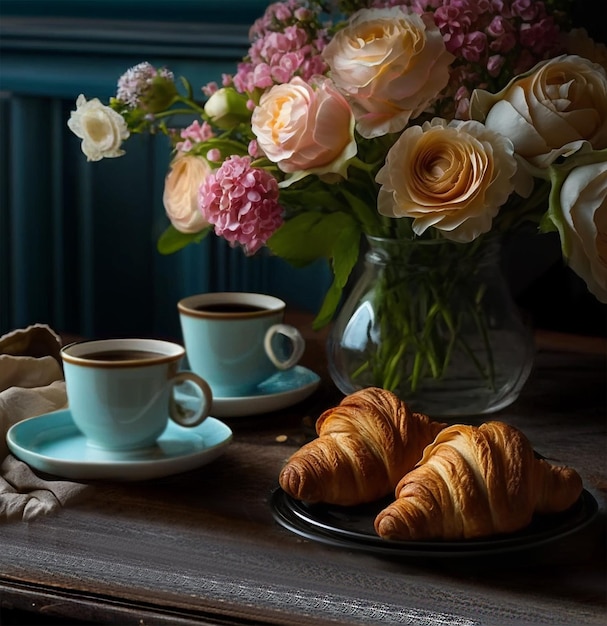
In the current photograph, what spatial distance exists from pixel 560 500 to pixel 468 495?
9 cm

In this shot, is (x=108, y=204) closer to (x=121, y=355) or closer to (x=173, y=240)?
(x=173, y=240)

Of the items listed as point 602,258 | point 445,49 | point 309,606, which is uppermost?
point 445,49

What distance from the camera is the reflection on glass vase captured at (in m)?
1.08

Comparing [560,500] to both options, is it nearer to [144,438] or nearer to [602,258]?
[602,258]

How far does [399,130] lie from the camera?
97 cm

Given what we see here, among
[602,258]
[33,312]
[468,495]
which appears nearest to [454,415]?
[602,258]

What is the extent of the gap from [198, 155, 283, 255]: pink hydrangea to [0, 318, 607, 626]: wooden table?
229mm

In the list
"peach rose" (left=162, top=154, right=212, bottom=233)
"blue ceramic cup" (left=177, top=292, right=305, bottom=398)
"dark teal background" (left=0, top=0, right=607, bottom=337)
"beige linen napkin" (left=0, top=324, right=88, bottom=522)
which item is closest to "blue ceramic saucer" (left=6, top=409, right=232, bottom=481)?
"beige linen napkin" (left=0, top=324, right=88, bottom=522)

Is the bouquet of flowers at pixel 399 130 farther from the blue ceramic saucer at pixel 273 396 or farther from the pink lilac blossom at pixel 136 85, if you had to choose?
the blue ceramic saucer at pixel 273 396

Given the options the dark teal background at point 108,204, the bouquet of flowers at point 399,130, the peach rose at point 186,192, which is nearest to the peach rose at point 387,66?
the bouquet of flowers at point 399,130

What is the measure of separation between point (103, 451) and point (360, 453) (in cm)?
27

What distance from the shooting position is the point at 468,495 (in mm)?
754

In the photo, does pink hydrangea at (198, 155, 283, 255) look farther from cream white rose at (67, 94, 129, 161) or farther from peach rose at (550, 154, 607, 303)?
peach rose at (550, 154, 607, 303)

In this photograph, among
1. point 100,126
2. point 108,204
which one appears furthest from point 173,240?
point 108,204
